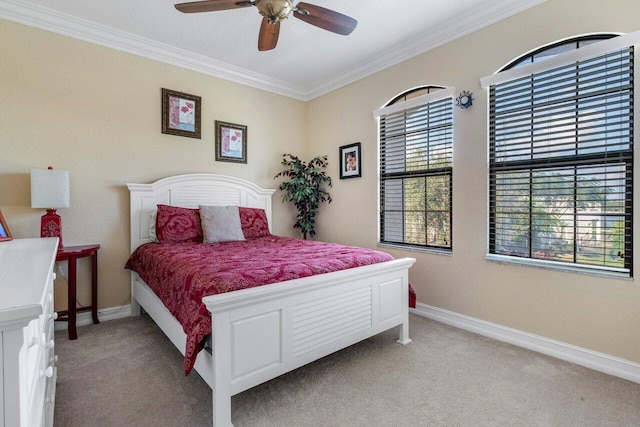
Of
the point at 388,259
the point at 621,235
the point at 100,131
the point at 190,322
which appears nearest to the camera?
the point at 190,322

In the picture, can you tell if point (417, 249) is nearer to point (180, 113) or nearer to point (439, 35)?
point (439, 35)

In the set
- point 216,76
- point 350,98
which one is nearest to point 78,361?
point 216,76

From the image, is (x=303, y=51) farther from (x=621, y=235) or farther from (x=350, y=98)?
(x=621, y=235)

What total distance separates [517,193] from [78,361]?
11.4 ft

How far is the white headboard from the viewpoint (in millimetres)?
3162

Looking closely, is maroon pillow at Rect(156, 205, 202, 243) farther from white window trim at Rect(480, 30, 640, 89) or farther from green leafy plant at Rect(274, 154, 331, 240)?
white window trim at Rect(480, 30, 640, 89)

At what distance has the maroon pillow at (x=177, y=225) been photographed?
3002mm

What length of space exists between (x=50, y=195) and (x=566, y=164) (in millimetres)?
3896

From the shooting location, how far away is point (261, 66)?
3773mm

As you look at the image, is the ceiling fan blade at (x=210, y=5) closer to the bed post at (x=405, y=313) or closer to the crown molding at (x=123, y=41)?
the crown molding at (x=123, y=41)

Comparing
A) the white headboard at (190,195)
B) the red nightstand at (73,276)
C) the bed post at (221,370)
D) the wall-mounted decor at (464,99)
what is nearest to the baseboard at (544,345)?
the wall-mounted decor at (464,99)

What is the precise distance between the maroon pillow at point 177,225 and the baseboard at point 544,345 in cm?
241

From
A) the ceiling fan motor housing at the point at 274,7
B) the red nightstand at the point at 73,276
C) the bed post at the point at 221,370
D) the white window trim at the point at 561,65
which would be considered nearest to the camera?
the bed post at the point at 221,370

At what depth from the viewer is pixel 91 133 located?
9.73 ft
